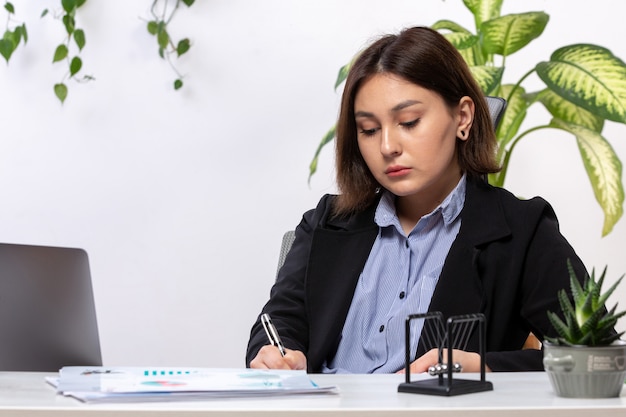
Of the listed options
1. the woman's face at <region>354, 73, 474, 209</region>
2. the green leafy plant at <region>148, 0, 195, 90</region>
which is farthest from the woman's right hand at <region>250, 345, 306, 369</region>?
the green leafy plant at <region>148, 0, 195, 90</region>

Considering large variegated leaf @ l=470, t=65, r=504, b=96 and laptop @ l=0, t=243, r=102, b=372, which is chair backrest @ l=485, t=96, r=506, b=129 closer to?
large variegated leaf @ l=470, t=65, r=504, b=96

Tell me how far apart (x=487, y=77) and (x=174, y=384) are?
157 centimetres

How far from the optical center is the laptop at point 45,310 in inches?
51.7

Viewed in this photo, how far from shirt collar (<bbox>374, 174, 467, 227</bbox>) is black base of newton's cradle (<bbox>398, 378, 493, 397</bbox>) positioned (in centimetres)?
76

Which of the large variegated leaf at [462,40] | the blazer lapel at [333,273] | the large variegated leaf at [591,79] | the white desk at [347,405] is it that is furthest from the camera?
the large variegated leaf at [462,40]

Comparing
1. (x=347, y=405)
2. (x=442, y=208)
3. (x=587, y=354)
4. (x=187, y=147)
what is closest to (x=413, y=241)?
(x=442, y=208)

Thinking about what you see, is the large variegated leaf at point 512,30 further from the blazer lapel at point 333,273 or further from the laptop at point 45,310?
the laptop at point 45,310

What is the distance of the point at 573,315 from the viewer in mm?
977

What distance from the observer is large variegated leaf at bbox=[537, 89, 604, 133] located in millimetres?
2473

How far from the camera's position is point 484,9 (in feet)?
8.30

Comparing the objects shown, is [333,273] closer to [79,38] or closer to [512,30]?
[512,30]

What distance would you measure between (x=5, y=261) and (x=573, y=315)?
31.8 inches

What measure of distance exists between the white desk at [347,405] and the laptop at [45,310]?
1.12 feet

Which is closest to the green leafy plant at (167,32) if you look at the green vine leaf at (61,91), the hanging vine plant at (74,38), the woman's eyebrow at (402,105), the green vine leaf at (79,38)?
the hanging vine plant at (74,38)
